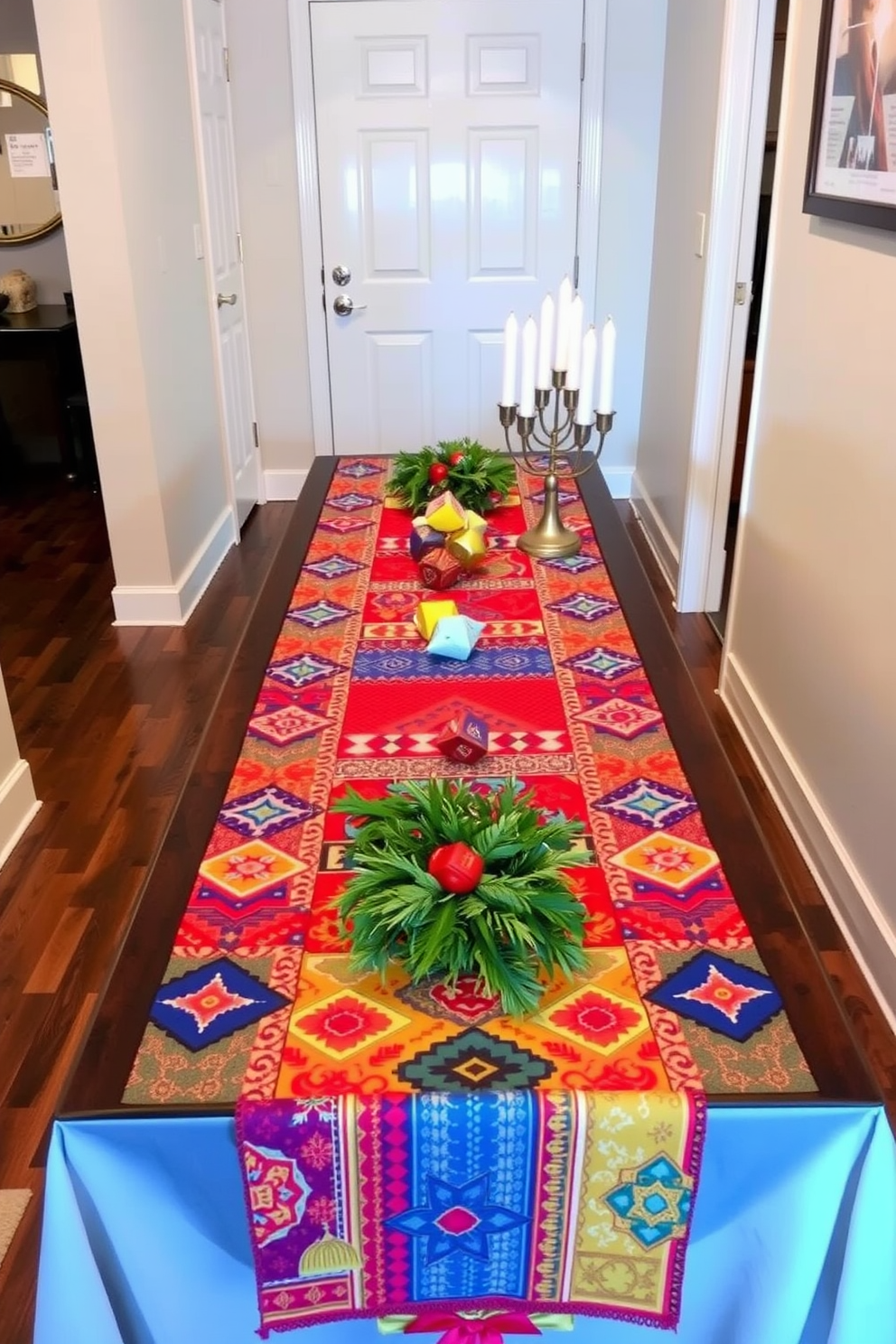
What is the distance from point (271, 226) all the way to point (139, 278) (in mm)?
1230

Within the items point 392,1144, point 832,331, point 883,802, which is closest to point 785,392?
point 832,331

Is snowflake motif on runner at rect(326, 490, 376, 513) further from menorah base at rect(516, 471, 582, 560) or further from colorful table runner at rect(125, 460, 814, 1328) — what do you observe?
colorful table runner at rect(125, 460, 814, 1328)

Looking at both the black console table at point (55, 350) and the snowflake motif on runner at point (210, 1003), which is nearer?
the snowflake motif on runner at point (210, 1003)

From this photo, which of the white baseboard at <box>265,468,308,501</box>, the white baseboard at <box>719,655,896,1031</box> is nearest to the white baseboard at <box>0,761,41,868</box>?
the white baseboard at <box>719,655,896,1031</box>

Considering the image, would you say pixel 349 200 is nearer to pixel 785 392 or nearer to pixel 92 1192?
pixel 785 392

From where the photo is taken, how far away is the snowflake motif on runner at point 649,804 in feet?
4.36

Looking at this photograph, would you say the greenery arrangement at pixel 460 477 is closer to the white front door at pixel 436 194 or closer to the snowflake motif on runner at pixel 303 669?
the snowflake motif on runner at pixel 303 669

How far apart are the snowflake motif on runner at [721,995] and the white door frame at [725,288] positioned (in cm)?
254

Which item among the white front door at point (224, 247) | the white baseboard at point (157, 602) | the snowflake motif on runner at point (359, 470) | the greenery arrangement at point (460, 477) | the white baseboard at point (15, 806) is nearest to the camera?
the greenery arrangement at point (460, 477)

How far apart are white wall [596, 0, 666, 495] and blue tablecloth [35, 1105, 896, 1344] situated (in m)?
3.79

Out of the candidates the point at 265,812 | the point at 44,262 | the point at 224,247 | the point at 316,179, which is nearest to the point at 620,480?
the point at 316,179

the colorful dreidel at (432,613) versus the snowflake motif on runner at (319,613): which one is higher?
the colorful dreidel at (432,613)

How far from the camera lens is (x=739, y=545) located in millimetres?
2918

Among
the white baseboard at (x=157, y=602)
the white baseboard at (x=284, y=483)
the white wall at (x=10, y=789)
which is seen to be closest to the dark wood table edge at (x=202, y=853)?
the white wall at (x=10, y=789)
